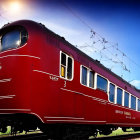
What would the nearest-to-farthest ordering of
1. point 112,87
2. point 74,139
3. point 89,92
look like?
point 74,139, point 89,92, point 112,87

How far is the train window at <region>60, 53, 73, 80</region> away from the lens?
24.7ft

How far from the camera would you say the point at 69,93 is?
297 inches

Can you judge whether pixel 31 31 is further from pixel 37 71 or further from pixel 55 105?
pixel 55 105

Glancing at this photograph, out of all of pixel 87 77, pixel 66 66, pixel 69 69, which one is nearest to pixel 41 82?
pixel 66 66

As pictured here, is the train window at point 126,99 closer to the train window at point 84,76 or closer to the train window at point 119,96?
the train window at point 119,96

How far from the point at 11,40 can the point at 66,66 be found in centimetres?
185

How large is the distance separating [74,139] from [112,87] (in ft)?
13.6

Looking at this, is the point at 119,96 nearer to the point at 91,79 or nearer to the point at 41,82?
the point at 91,79

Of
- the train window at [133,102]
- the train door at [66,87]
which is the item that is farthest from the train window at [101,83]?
the train window at [133,102]

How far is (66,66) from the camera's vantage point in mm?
7676

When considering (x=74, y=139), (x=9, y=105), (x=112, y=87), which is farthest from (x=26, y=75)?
(x=112, y=87)

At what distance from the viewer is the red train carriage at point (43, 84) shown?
6.30 metres

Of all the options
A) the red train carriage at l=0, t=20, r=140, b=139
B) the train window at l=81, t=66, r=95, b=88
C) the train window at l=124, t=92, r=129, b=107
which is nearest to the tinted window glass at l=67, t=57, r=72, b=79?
the red train carriage at l=0, t=20, r=140, b=139

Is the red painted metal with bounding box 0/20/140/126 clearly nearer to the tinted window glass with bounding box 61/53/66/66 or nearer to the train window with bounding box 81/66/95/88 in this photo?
the tinted window glass with bounding box 61/53/66/66
